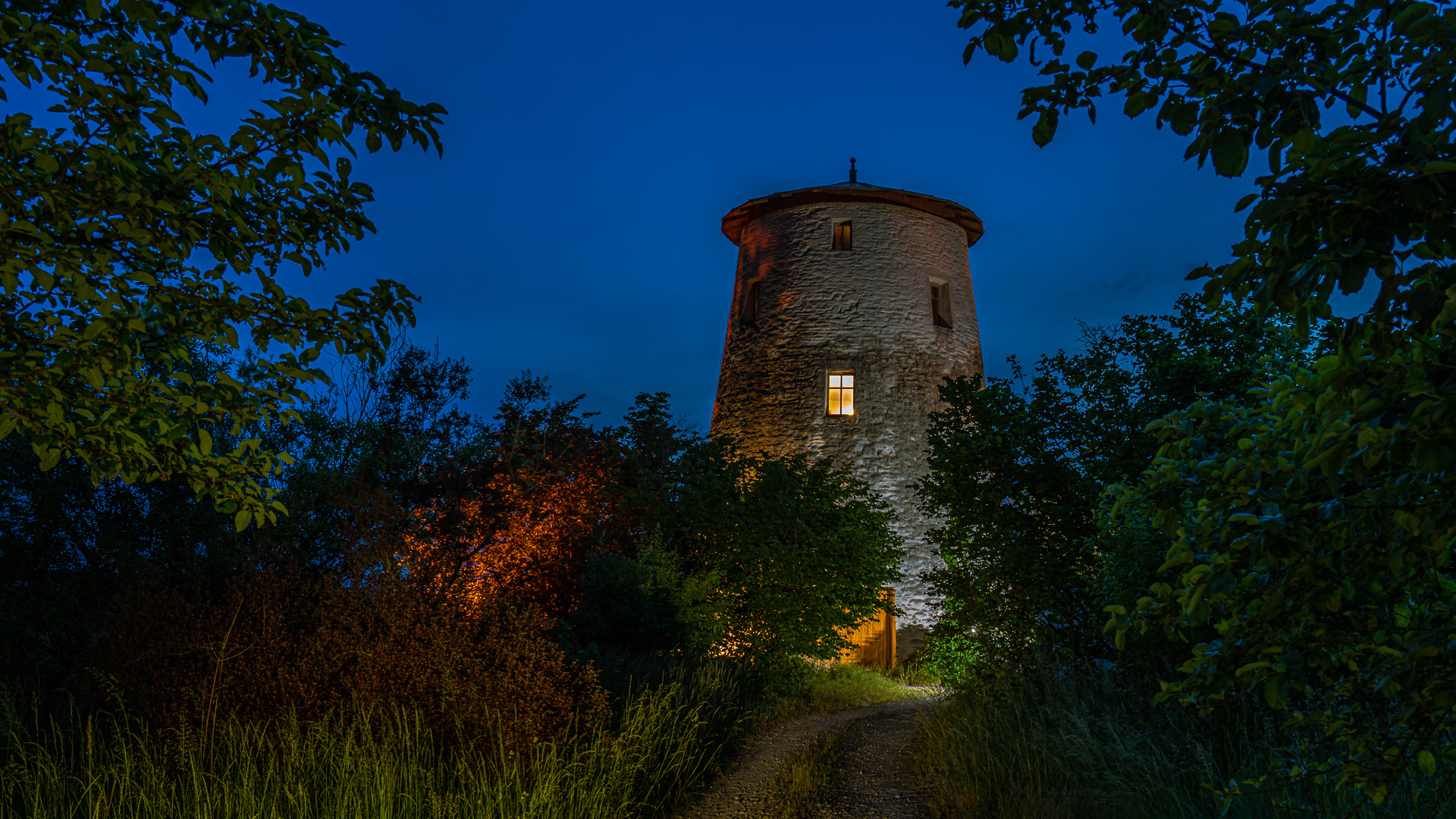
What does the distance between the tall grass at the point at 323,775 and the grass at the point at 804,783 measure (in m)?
0.92

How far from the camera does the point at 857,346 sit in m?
18.0

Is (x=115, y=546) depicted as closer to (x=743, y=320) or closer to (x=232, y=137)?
(x=232, y=137)

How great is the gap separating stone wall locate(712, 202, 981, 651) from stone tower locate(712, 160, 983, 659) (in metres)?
0.03

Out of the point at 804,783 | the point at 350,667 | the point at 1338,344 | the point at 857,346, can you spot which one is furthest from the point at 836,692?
the point at 1338,344

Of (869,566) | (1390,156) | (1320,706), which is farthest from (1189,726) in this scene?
(869,566)

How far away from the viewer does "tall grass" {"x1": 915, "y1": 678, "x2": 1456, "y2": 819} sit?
4562mm

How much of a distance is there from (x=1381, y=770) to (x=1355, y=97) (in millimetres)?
1902

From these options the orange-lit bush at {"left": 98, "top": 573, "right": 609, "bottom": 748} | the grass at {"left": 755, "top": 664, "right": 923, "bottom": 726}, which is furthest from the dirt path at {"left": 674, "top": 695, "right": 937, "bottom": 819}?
the orange-lit bush at {"left": 98, "top": 573, "right": 609, "bottom": 748}

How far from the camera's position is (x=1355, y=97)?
2027mm

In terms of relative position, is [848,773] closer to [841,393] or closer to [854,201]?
[841,393]

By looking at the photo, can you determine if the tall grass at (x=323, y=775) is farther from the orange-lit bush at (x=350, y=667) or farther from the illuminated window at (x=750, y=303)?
the illuminated window at (x=750, y=303)

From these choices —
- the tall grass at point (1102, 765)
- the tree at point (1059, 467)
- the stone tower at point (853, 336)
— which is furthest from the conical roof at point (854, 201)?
the tall grass at point (1102, 765)

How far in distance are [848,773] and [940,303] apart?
13666 mm

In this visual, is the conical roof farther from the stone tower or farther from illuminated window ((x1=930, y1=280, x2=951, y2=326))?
illuminated window ((x1=930, y1=280, x2=951, y2=326))
